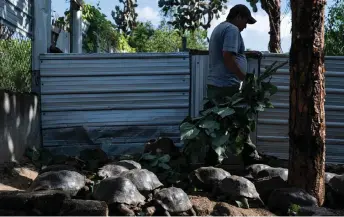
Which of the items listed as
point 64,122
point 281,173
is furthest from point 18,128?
point 281,173

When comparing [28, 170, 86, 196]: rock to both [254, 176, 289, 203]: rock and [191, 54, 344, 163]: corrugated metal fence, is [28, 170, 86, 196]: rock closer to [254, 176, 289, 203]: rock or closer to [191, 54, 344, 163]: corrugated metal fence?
[254, 176, 289, 203]: rock

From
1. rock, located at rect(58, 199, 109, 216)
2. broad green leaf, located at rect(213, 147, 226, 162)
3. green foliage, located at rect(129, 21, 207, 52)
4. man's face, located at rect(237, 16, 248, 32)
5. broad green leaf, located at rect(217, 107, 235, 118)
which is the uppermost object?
green foliage, located at rect(129, 21, 207, 52)

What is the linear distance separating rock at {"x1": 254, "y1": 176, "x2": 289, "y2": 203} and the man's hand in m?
1.46

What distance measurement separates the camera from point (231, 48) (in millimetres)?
6125

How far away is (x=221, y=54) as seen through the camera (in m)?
6.42

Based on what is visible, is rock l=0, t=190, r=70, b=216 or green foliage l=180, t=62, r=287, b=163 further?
green foliage l=180, t=62, r=287, b=163

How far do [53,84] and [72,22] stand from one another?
3.80m

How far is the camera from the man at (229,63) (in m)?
6.21

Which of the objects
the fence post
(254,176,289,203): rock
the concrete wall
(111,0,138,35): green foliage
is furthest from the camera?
(111,0,138,35): green foliage

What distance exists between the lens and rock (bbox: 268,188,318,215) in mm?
4766

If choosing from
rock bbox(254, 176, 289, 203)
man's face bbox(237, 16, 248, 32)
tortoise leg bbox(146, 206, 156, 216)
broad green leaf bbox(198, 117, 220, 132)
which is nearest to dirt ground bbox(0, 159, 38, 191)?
tortoise leg bbox(146, 206, 156, 216)

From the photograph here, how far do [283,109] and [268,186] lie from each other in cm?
235

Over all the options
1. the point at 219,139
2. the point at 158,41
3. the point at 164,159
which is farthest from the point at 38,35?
the point at 158,41

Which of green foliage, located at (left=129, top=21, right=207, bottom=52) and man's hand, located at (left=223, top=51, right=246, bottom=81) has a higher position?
green foliage, located at (left=129, top=21, right=207, bottom=52)
